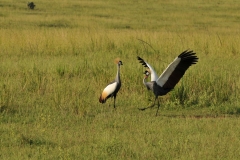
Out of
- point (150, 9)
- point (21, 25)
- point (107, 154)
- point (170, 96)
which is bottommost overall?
point (107, 154)

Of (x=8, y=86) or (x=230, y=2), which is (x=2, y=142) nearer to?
(x=8, y=86)

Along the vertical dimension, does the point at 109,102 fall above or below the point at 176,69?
below

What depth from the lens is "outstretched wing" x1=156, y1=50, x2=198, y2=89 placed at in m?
7.86

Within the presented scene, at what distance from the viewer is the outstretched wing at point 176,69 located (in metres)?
7.86

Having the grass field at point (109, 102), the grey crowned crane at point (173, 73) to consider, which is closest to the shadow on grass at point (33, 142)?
the grass field at point (109, 102)

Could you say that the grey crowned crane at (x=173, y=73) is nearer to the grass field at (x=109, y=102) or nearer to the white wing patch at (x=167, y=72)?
the white wing patch at (x=167, y=72)

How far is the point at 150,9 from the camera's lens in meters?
37.2

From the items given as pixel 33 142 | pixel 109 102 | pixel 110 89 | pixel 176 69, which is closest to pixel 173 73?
pixel 176 69

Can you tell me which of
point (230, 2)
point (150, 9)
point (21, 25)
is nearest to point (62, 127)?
point (21, 25)

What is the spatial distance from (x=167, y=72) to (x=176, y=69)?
13 centimetres

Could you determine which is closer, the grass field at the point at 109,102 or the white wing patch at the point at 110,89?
the grass field at the point at 109,102

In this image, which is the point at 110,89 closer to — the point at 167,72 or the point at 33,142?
the point at 167,72

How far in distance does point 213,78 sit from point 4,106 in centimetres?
376

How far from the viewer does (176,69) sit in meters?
7.97
